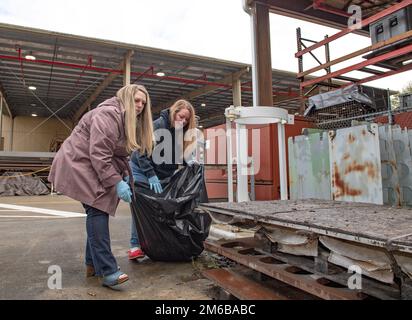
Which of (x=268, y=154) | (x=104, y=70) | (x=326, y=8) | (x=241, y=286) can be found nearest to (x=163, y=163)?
(x=241, y=286)

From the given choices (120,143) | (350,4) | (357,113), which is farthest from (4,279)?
(350,4)

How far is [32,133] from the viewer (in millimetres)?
18141

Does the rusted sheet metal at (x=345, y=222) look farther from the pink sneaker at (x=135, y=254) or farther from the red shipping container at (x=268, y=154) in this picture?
the red shipping container at (x=268, y=154)

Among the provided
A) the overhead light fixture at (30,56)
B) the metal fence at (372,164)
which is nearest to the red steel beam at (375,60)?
the metal fence at (372,164)

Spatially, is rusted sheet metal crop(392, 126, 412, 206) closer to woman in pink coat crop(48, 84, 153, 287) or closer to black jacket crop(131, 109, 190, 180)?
black jacket crop(131, 109, 190, 180)

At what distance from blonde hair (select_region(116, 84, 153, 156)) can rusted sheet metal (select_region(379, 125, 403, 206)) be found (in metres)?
1.73

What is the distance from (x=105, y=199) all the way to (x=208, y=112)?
50.1 feet

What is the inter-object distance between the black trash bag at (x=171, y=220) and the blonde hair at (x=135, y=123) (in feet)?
1.19

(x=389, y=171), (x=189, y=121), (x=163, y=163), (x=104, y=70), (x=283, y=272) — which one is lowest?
(x=283, y=272)

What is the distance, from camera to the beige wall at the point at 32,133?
58.1ft

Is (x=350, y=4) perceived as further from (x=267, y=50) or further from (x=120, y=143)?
(x=120, y=143)

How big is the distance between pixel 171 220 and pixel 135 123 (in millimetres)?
775

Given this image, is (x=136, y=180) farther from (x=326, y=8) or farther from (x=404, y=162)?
(x=326, y=8)
